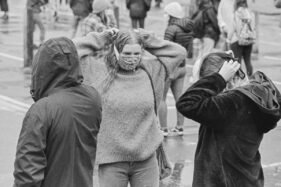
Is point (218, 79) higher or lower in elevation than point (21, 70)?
higher

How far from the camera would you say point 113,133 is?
218 inches

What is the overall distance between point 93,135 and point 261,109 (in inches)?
39.6

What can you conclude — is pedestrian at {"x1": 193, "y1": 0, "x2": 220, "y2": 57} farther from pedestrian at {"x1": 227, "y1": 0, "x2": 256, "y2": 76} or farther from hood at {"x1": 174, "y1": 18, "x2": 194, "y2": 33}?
hood at {"x1": 174, "y1": 18, "x2": 194, "y2": 33}

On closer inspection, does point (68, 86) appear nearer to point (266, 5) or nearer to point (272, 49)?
point (272, 49)

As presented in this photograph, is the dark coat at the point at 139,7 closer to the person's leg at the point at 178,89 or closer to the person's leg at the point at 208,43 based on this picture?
the person's leg at the point at 208,43

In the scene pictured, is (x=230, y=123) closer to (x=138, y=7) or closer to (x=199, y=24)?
(x=199, y=24)

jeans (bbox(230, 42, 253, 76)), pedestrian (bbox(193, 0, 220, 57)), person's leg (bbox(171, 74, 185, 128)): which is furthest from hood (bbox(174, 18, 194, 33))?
pedestrian (bbox(193, 0, 220, 57))

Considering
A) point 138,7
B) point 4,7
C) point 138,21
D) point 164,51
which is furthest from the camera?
point 4,7

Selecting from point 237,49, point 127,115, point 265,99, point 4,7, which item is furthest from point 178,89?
point 4,7

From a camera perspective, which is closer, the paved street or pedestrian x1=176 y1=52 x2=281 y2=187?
pedestrian x1=176 y1=52 x2=281 y2=187

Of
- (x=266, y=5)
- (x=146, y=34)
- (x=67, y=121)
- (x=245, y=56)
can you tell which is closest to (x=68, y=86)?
(x=67, y=121)

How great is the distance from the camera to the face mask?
5578 millimetres

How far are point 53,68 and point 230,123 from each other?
1.12 meters

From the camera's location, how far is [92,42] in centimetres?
579
